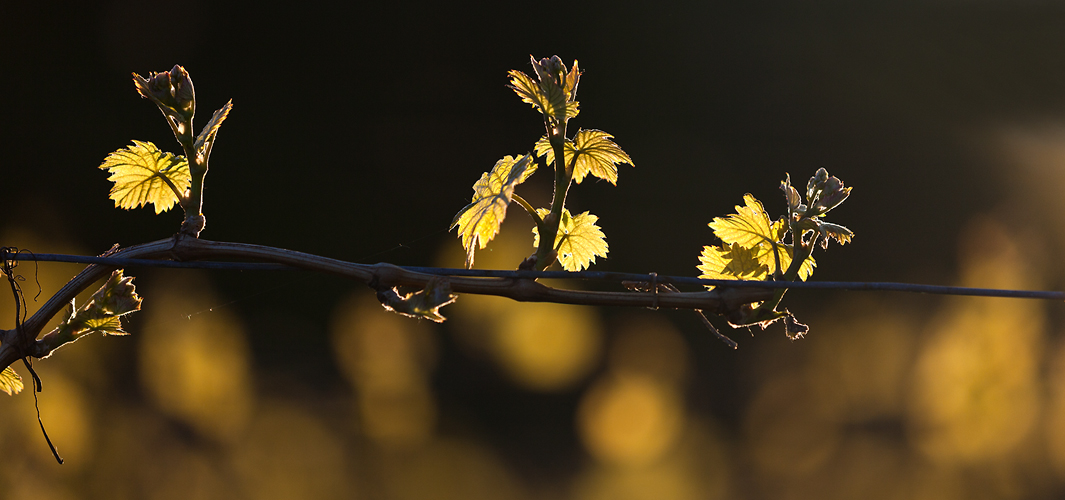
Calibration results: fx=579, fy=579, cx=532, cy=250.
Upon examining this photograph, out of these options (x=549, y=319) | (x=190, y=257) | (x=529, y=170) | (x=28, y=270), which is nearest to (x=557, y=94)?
(x=529, y=170)

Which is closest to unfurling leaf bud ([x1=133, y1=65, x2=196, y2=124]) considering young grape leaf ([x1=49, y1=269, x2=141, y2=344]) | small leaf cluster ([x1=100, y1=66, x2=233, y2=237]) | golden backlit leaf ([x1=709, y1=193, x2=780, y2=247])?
small leaf cluster ([x1=100, y1=66, x2=233, y2=237])

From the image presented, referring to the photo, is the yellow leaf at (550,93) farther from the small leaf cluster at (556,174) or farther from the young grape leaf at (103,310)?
the young grape leaf at (103,310)

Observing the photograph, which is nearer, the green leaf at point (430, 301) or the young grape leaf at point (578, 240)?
the green leaf at point (430, 301)

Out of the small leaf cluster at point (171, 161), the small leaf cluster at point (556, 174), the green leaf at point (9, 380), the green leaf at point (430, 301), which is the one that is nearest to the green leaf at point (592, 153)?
the small leaf cluster at point (556, 174)

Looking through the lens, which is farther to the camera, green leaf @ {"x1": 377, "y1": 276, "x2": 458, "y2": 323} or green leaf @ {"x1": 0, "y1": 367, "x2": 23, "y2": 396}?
green leaf @ {"x1": 0, "y1": 367, "x2": 23, "y2": 396}

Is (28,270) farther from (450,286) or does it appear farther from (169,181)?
(450,286)

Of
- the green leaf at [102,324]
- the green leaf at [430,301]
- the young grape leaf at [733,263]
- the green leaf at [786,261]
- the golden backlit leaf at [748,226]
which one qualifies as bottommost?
the green leaf at [102,324]

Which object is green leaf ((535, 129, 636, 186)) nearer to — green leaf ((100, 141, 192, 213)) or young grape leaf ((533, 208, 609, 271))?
young grape leaf ((533, 208, 609, 271))

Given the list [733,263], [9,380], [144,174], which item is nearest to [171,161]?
[144,174]
